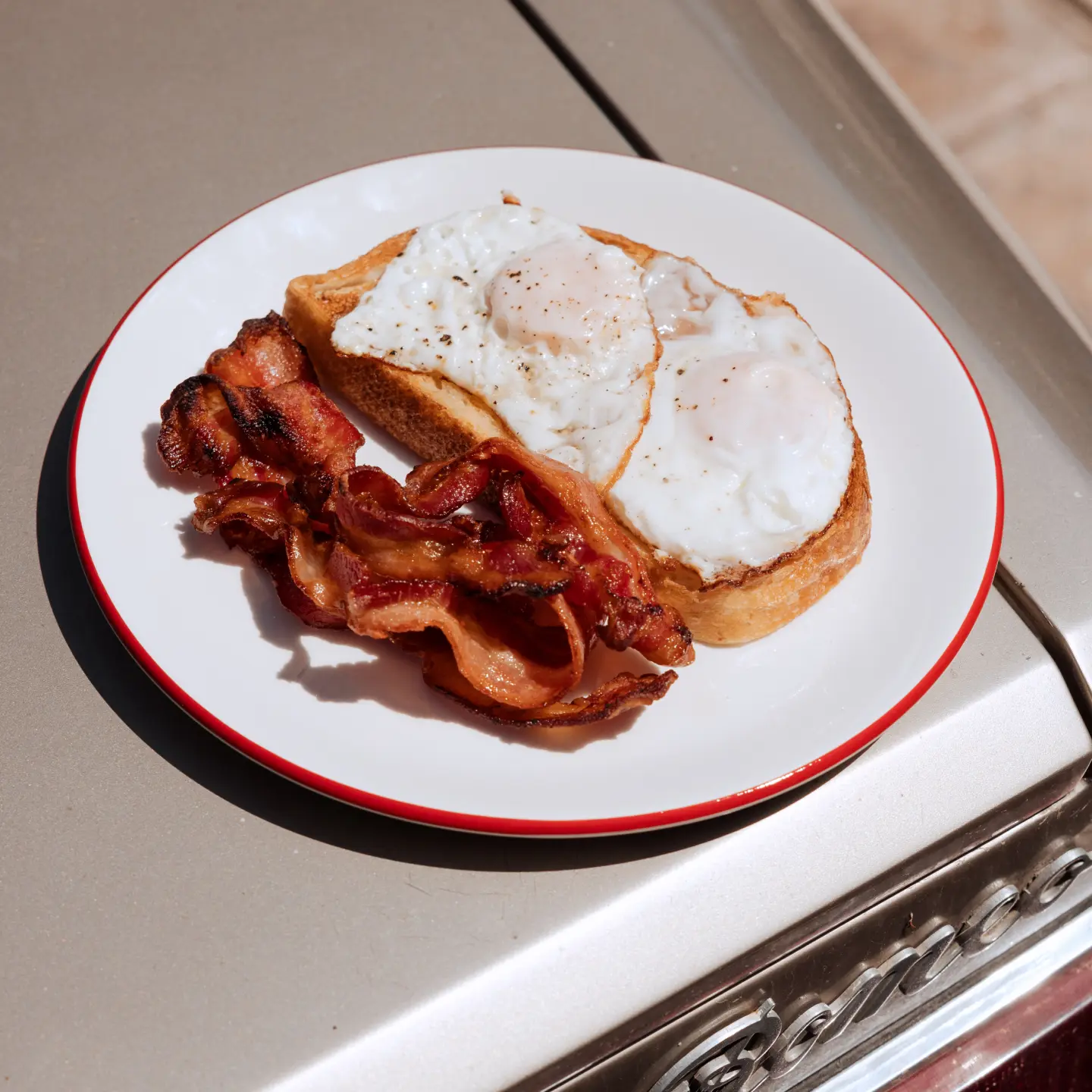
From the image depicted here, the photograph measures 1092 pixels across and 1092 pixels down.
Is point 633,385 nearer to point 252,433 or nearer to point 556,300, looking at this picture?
point 556,300

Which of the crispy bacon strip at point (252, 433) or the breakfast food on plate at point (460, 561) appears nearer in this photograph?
the breakfast food on plate at point (460, 561)

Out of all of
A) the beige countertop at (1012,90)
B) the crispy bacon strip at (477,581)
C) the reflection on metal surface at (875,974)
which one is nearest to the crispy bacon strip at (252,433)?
the crispy bacon strip at (477,581)

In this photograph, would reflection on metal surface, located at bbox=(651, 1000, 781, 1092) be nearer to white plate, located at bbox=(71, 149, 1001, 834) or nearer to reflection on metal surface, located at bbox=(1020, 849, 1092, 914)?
white plate, located at bbox=(71, 149, 1001, 834)

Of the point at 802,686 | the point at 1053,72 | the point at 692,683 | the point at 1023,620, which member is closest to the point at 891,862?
the point at 802,686

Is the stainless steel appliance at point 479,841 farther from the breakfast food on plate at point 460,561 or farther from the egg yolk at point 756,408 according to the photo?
the egg yolk at point 756,408

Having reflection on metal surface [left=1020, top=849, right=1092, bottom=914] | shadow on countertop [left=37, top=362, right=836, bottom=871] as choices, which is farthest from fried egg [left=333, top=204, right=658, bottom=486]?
reflection on metal surface [left=1020, top=849, right=1092, bottom=914]

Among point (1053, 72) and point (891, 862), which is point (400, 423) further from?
point (1053, 72)

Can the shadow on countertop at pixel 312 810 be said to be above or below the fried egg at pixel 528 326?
below
